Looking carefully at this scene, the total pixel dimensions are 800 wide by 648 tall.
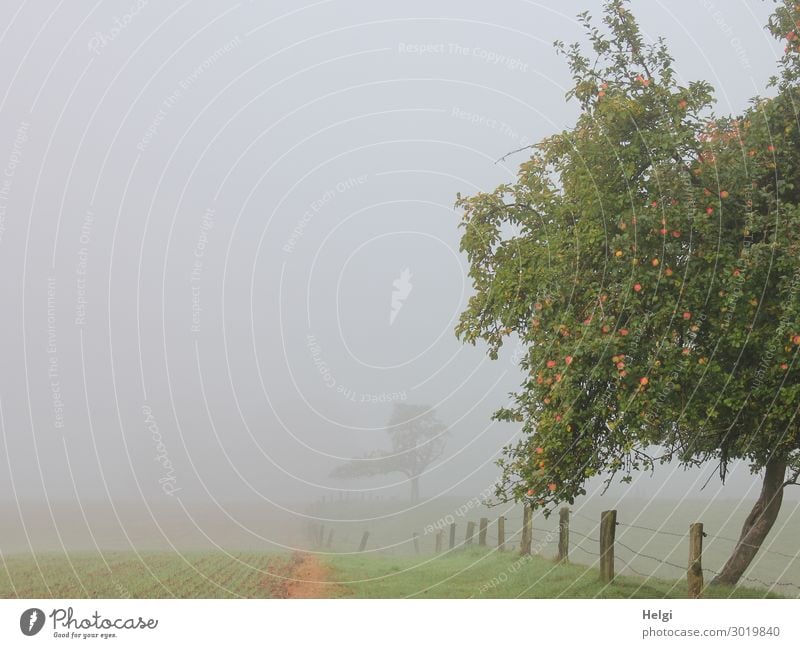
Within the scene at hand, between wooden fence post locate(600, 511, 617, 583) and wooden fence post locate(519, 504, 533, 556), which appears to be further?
wooden fence post locate(519, 504, 533, 556)

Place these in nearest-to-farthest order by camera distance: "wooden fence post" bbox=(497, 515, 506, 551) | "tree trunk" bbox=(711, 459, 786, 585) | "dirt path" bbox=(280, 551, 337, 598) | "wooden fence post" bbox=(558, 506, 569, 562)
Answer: "dirt path" bbox=(280, 551, 337, 598), "tree trunk" bbox=(711, 459, 786, 585), "wooden fence post" bbox=(558, 506, 569, 562), "wooden fence post" bbox=(497, 515, 506, 551)

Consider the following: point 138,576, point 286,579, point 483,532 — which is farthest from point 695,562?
point 138,576

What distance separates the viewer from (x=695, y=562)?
1366 cm

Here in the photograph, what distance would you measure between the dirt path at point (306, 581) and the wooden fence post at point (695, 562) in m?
6.74

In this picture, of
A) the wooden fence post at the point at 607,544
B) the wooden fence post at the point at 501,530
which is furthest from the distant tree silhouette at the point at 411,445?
the wooden fence post at the point at 607,544

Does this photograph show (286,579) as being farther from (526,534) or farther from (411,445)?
(411,445)

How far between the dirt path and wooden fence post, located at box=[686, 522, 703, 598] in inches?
265

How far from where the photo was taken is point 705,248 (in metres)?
13.3

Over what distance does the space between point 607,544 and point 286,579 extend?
6750 millimetres

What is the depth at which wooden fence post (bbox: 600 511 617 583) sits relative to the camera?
1538 centimetres

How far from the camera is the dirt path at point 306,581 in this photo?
15.5m

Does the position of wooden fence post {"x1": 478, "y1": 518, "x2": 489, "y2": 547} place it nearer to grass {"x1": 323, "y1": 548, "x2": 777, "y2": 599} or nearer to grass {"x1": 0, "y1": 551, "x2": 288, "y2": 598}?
grass {"x1": 323, "y1": 548, "x2": 777, "y2": 599}

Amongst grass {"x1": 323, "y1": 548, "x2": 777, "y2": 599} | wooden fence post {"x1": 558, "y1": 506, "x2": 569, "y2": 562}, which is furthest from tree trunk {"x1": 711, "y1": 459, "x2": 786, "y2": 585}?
wooden fence post {"x1": 558, "y1": 506, "x2": 569, "y2": 562}
